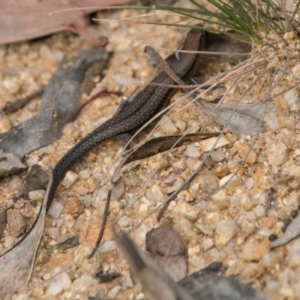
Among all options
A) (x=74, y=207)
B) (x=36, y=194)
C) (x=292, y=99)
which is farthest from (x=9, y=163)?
(x=292, y=99)

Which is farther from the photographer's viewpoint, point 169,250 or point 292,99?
point 292,99

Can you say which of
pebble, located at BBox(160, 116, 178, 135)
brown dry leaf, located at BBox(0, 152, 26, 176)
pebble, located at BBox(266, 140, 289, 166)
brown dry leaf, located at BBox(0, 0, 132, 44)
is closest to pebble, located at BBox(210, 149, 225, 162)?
pebble, located at BBox(266, 140, 289, 166)

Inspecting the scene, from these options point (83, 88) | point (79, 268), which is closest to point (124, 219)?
point (79, 268)

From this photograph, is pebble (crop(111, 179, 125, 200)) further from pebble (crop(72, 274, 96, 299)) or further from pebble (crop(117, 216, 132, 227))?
pebble (crop(72, 274, 96, 299))

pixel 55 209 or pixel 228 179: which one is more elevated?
pixel 55 209

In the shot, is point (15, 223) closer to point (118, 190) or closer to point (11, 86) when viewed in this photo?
point (118, 190)

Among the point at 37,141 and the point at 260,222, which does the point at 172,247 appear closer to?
the point at 260,222

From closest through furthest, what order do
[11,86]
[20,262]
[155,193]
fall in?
[20,262] < [155,193] < [11,86]
